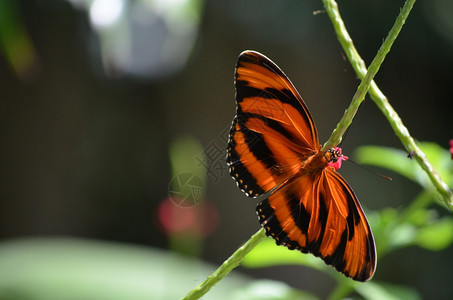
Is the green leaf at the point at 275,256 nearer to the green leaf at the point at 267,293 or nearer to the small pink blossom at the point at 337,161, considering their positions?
the green leaf at the point at 267,293

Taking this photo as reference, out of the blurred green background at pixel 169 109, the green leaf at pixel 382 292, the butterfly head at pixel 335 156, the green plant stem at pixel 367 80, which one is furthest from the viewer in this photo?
the blurred green background at pixel 169 109

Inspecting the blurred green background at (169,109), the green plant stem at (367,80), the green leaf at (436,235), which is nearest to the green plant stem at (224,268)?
the green plant stem at (367,80)

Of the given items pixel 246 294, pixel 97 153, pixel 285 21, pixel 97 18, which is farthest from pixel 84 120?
pixel 246 294

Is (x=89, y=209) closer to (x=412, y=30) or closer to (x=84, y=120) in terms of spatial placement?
(x=84, y=120)

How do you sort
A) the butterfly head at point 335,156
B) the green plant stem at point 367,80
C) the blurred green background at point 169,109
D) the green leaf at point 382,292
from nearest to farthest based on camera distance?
the green plant stem at point 367,80
the butterfly head at point 335,156
the green leaf at point 382,292
the blurred green background at point 169,109

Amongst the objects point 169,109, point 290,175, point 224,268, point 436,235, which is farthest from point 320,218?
point 169,109

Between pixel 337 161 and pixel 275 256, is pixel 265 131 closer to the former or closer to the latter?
pixel 337 161

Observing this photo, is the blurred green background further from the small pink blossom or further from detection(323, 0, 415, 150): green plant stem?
detection(323, 0, 415, 150): green plant stem
